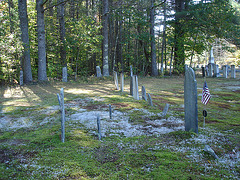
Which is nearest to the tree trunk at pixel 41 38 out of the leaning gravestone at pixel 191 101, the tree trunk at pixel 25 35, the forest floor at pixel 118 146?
the tree trunk at pixel 25 35

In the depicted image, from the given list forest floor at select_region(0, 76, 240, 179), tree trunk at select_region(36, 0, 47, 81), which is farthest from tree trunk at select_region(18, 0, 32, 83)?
forest floor at select_region(0, 76, 240, 179)

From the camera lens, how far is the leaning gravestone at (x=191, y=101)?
4.75m

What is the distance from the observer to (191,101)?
4.84 m

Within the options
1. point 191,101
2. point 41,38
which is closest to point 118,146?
point 191,101

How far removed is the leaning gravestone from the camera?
4750 mm

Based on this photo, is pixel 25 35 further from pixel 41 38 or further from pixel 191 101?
pixel 191 101

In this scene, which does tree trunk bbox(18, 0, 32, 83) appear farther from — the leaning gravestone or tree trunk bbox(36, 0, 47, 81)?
the leaning gravestone

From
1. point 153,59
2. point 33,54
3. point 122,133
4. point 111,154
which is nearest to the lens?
point 111,154

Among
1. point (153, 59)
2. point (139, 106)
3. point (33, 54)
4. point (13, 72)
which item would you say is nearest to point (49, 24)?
point (33, 54)

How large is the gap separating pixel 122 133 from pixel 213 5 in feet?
67.1

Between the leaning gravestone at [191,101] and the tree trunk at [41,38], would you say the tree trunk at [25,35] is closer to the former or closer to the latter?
the tree trunk at [41,38]

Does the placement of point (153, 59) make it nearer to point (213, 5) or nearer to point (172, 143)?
point (213, 5)

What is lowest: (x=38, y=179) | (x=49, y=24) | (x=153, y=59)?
(x=38, y=179)

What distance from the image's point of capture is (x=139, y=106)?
773 centimetres
